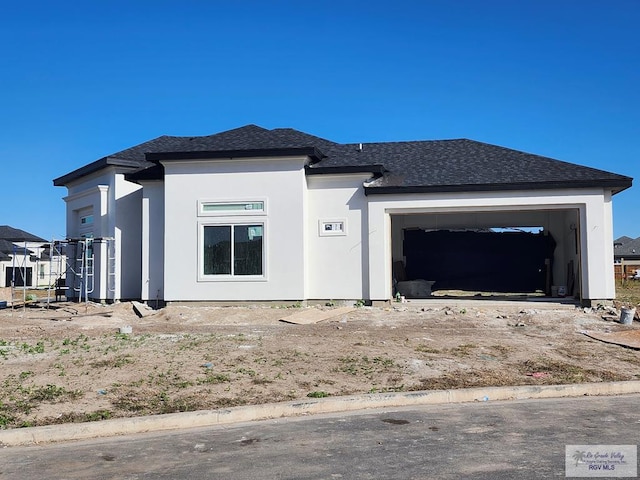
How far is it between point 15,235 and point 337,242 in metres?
47.7

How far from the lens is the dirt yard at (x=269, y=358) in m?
8.70

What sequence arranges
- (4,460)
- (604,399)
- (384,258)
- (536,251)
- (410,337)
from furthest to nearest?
(536,251), (384,258), (410,337), (604,399), (4,460)

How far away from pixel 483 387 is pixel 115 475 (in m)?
5.50

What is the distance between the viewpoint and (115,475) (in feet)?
19.0

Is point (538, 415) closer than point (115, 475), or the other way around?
point (115, 475)

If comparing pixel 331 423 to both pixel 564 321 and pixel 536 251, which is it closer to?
pixel 564 321

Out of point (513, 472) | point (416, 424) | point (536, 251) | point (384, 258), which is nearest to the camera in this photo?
point (513, 472)

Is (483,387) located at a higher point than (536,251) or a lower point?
lower

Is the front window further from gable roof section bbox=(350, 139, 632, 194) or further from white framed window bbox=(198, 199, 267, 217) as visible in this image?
gable roof section bbox=(350, 139, 632, 194)

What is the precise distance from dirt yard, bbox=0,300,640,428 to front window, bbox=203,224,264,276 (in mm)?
2076

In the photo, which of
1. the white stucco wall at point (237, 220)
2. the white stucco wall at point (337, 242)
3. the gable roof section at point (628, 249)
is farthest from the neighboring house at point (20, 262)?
the gable roof section at point (628, 249)

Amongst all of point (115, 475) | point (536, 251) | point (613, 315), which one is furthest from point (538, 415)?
point (536, 251)

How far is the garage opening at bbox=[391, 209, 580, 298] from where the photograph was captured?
86.9 feet

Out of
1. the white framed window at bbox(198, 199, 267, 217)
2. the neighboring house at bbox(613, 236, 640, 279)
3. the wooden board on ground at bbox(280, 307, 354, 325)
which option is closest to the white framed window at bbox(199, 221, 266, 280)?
the white framed window at bbox(198, 199, 267, 217)
